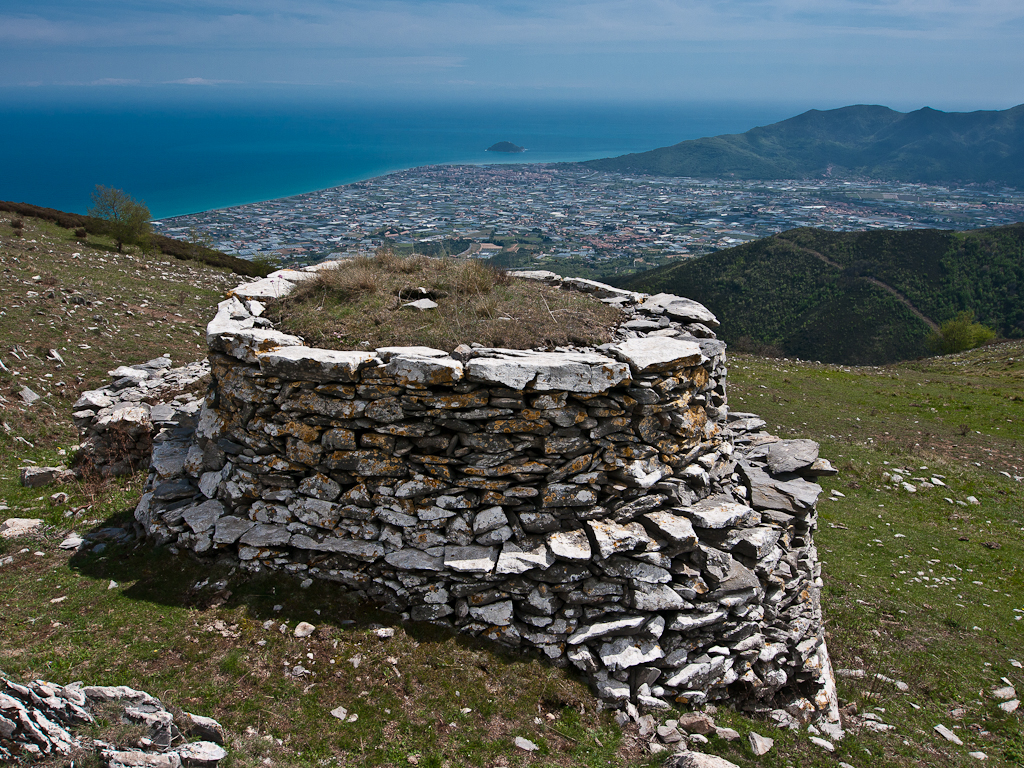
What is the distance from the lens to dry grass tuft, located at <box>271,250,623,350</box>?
376 inches

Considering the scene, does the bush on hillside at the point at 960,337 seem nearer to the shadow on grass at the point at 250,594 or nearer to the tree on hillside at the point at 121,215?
the shadow on grass at the point at 250,594

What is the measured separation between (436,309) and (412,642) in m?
5.68

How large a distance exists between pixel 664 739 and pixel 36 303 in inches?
912

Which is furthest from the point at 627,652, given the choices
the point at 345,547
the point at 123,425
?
the point at 123,425

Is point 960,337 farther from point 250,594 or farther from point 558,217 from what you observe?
point 250,594

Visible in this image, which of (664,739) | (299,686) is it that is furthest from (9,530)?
(664,739)

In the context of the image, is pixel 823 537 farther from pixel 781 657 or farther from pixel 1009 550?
pixel 781 657

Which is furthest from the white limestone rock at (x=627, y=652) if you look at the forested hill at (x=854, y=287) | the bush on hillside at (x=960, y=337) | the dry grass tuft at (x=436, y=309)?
the bush on hillside at (x=960, y=337)

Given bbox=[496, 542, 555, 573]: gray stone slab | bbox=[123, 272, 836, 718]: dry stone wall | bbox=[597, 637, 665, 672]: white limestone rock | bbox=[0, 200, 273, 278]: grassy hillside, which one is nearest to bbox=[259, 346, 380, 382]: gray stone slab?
bbox=[123, 272, 836, 718]: dry stone wall

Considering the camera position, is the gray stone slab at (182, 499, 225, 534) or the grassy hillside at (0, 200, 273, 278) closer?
the gray stone slab at (182, 499, 225, 534)

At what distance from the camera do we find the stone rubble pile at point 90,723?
4.51 meters

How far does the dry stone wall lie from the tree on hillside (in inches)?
1322

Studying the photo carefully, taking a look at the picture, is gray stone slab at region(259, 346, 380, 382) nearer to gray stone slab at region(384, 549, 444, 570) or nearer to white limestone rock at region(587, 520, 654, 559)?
gray stone slab at region(384, 549, 444, 570)

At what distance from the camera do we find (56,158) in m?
184
